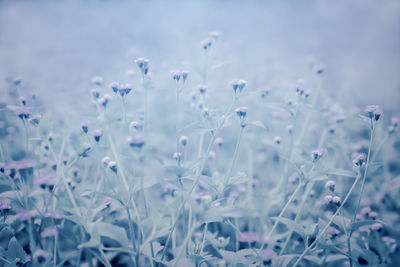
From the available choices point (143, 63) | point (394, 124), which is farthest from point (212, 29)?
point (143, 63)

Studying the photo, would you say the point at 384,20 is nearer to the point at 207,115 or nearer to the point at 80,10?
the point at 207,115

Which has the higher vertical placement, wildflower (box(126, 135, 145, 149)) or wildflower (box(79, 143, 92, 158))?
wildflower (box(126, 135, 145, 149))

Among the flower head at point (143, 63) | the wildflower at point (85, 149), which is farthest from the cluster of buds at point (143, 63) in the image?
the wildflower at point (85, 149)

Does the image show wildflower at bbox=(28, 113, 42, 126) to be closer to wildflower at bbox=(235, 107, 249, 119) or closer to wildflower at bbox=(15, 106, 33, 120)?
wildflower at bbox=(15, 106, 33, 120)

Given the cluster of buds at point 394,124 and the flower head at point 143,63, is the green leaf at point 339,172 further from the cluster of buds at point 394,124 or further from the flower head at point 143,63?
the flower head at point 143,63

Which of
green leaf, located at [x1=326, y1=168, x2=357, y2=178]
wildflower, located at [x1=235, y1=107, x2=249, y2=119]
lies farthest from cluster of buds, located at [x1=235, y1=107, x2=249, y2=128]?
green leaf, located at [x1=326, y1=168, x2=357, y2=178]
